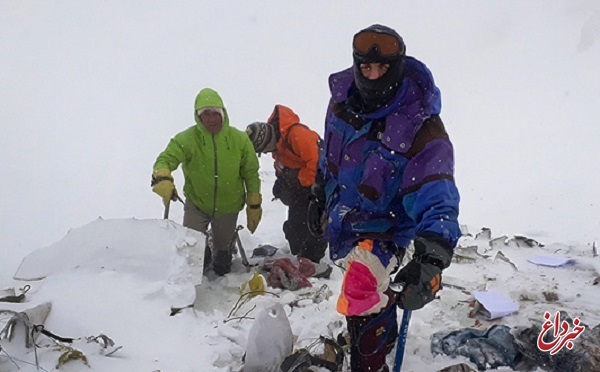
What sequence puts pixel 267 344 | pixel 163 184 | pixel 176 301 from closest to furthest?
pixel 267 344
pixel 176 301
pixel 163 184

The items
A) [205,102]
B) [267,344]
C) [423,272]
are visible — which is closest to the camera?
[423,272]

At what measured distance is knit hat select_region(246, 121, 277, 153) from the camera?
529 centimetres

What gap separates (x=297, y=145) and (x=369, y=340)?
2.80 m

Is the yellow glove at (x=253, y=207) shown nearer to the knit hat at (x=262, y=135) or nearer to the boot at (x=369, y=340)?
the knit hat at (x=262, y=135)

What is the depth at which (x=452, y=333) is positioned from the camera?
10.6 feet

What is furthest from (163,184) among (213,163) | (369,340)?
(369,340)

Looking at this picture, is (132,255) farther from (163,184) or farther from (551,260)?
(551,260)

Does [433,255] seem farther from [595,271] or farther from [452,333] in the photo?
[595,271]

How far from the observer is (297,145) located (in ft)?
17.2

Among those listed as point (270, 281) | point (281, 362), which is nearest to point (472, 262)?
point (270, 281)

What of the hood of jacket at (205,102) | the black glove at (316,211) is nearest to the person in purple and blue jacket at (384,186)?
the black glove at (316,211)

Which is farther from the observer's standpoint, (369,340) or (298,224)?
(298,224)

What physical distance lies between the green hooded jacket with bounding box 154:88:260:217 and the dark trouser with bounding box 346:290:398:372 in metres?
2.53

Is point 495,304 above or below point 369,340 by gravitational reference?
below
